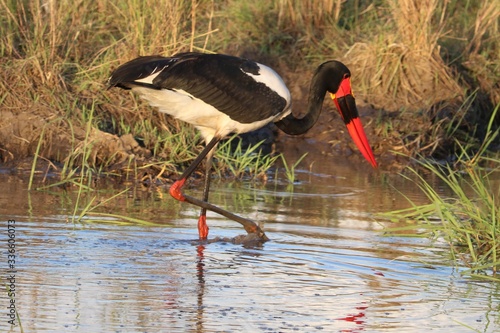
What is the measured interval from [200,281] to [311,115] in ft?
8.39

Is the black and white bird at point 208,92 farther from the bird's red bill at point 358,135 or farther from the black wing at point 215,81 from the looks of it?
the bird's red bill at point 358,135

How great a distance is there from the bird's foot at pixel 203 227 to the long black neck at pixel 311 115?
1.00 m

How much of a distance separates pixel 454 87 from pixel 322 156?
1665 millimetres

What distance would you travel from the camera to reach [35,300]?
15.3ft

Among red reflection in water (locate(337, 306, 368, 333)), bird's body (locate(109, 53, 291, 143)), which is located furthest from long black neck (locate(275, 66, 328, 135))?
red reflection in water (locate(337, 306, 368, 333))

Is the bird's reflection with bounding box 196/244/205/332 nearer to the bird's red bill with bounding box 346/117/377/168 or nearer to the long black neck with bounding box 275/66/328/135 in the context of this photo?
the long black neck with bounding box 275/66/328/135

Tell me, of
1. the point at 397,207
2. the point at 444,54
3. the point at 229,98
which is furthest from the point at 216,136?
the point at 444,54

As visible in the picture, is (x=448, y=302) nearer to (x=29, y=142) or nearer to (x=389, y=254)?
(x=389, y=254)

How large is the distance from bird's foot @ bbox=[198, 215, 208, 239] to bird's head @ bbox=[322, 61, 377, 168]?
1431 millimetres

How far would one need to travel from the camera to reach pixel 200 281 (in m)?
5.27

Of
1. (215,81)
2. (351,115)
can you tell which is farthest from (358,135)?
(215,81)

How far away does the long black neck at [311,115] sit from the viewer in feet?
24.3

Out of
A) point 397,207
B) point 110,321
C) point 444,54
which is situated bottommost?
point 110,321

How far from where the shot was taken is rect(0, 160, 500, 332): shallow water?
4.54 m
